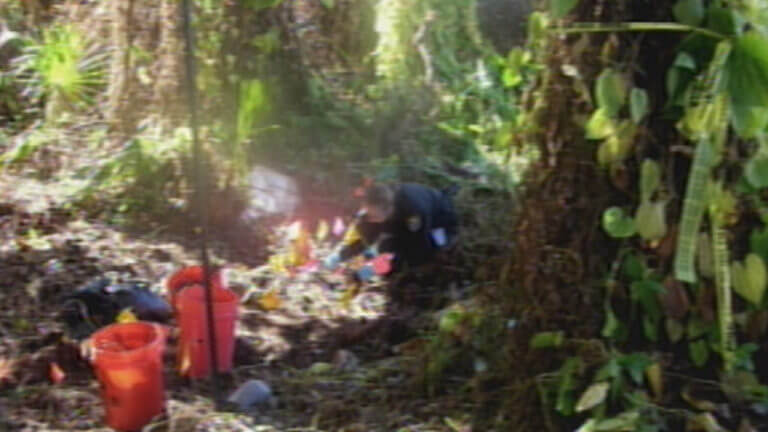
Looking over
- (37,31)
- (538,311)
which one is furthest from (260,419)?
(37,31)

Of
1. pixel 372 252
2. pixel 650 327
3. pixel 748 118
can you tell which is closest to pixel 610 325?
pixel 650 327

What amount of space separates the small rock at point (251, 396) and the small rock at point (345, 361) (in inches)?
13.8

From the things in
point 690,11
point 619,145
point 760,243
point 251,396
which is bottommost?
point 251,396

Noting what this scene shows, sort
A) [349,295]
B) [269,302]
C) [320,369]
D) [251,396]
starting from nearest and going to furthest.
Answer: [251,396], [320,369], [269,302], [349,295]

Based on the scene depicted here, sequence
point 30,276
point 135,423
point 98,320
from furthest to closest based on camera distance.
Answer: point 30,276 → point 98,320 → point 135,423

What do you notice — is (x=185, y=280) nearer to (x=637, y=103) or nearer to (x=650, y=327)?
(x=650, y=327)

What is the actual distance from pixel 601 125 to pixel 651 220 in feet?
0.98

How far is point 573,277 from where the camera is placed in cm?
276

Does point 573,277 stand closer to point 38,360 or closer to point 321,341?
point 321,341

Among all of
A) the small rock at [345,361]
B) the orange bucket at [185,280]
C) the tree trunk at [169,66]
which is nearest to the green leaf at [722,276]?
the small rock at [345,361]

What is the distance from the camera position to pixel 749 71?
2.38 metres

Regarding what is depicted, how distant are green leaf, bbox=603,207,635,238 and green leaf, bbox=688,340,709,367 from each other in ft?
1.25

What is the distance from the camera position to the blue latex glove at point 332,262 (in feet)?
15.0

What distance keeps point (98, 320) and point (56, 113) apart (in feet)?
7.51
